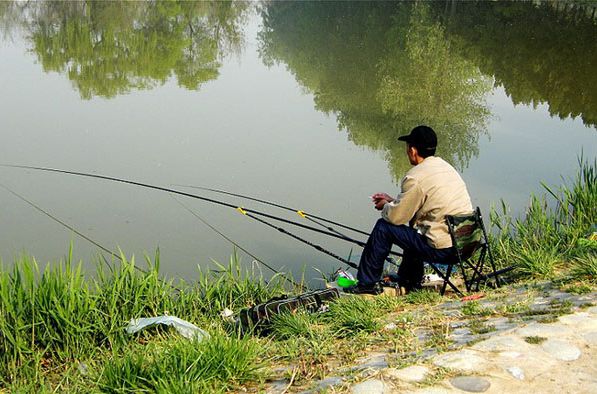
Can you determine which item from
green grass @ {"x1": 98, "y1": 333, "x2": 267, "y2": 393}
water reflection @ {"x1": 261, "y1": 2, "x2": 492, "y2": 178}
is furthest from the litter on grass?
water reflection @ {"x1": 261, "y1": 2, "x2": 492, "y2": 178}

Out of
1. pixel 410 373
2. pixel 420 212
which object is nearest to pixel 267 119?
pixel 420 212

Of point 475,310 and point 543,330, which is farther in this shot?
point 475,310

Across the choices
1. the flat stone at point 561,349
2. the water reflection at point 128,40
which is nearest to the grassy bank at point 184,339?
the flat stone at point 561,349

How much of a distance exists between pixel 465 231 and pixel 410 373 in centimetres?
170

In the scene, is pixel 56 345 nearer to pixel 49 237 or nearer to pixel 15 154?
pixel 49 237

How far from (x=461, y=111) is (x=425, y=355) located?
464 inches

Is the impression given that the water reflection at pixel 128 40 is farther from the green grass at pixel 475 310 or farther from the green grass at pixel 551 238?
the green grass at pixel 475 310

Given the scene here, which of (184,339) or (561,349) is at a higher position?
(561,349)

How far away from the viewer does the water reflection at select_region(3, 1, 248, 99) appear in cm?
1789

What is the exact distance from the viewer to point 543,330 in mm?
3477

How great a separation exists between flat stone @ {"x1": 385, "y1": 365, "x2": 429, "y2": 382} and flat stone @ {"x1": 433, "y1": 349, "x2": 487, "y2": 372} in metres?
0.08

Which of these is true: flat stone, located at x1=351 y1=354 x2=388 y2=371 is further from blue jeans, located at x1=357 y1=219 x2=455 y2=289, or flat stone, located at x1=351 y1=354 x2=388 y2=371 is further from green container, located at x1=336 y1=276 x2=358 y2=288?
green container, located at x1=336 y1=276 x2=358 y2=288

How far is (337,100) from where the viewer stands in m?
15.8

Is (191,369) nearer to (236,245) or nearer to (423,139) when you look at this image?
(423,139)
